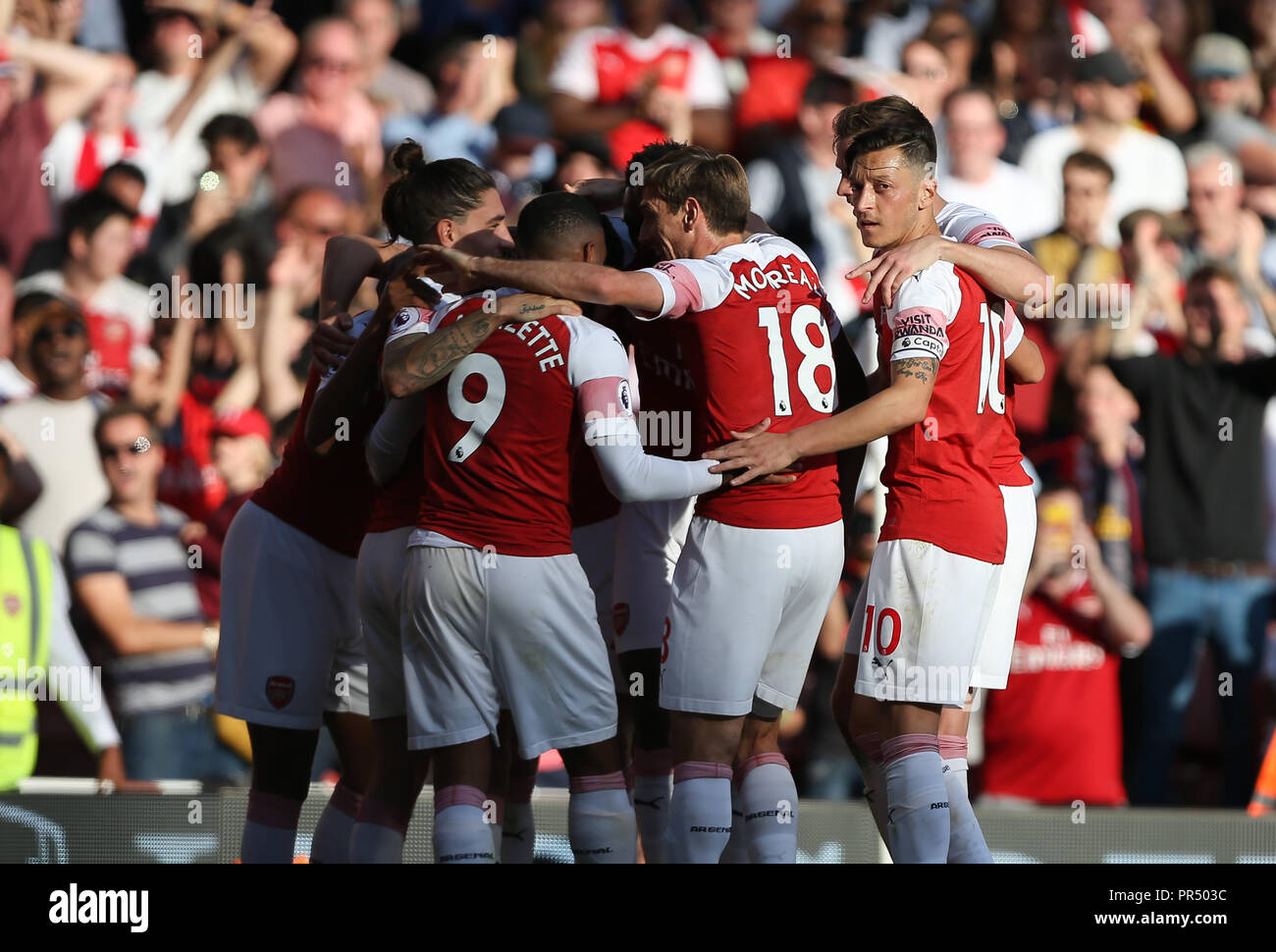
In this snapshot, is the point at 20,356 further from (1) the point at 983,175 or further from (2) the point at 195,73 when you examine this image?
(1) the point at 983,175

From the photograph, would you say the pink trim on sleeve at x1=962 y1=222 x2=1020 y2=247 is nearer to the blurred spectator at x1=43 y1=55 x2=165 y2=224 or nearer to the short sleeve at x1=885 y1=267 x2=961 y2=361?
the short sleeve at x1=885 y1=267 x2=961 y2=361

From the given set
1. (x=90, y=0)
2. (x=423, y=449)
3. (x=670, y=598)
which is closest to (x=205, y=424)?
(x=90, y=0)

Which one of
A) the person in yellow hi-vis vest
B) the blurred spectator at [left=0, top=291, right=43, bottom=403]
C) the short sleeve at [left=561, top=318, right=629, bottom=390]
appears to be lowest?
the person in yellow hi-vis vest

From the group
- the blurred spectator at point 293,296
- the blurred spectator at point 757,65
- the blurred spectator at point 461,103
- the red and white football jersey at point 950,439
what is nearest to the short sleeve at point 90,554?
the blurred spectator at point 293,296

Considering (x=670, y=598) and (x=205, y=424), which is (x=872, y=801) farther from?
(x=205, y=424)

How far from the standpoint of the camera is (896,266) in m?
4.38

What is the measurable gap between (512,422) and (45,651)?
3.77m

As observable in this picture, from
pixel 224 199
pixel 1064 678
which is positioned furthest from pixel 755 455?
pixel 224 199

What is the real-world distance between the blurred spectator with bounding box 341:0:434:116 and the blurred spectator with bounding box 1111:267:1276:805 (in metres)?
4.30

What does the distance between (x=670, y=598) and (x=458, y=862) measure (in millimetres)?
962

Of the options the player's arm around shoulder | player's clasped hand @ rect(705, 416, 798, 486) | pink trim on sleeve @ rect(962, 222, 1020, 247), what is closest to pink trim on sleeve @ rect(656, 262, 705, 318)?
the player's arm around shoulder

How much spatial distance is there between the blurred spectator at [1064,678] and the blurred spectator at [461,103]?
380cm

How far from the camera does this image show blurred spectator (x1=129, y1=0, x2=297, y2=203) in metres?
8.44

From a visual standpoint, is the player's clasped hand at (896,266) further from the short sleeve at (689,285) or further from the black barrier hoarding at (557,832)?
the black barrier hoarding at (557,832)
